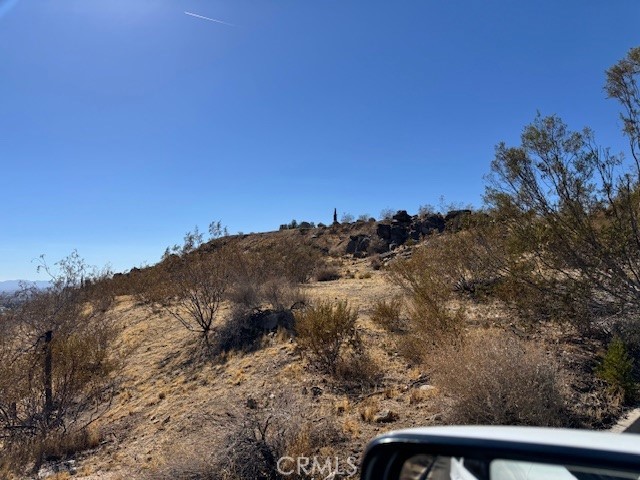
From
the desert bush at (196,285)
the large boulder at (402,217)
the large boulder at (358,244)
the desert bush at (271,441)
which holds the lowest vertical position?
the desert bush at (271,441)

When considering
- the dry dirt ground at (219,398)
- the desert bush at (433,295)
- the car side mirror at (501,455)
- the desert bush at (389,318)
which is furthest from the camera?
the desert bush at (389,318)

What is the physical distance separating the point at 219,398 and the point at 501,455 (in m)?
7.63

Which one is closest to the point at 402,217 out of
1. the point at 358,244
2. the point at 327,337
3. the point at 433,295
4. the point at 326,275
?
the point at 358,244

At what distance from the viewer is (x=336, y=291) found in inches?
730

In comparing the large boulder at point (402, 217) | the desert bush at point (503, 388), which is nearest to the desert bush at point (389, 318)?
the desert bush at point (503, 388)

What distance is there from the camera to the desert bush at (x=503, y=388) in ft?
17.1

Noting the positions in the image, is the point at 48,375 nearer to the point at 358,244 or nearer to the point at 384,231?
the point at 358,244

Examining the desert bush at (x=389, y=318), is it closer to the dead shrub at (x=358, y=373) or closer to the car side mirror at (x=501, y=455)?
the dead shrub at (x=358, y=373)

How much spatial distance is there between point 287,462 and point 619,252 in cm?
652

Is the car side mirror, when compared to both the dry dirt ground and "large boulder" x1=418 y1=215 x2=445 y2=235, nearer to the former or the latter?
the dry dirt ground

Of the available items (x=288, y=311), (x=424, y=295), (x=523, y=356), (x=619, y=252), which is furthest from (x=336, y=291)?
(x=523, y=356)

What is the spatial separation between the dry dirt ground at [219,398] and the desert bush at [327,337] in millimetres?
309

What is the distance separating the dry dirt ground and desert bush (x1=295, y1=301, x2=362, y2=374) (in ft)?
Result: 1.01

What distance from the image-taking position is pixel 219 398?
27.9 ft
